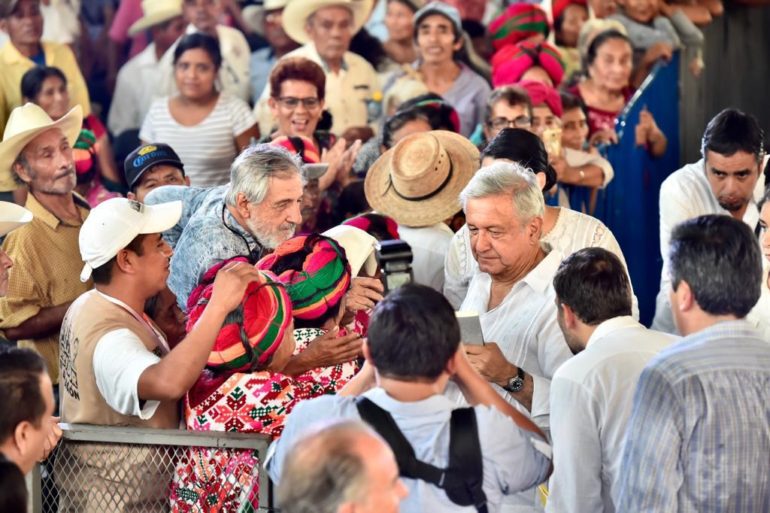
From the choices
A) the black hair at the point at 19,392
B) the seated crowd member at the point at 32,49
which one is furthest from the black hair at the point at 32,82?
the black hair at the point at 19,392

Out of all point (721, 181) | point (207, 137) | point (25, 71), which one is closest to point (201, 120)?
point (207, 137)

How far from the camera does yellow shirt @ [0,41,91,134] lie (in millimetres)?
7590

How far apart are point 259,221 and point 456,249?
877 mm

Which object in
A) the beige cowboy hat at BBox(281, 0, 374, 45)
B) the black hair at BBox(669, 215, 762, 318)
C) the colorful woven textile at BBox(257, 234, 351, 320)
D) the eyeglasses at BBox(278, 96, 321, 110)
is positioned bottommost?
the colorful woven textile at BBox(257, 234, 351, 320)

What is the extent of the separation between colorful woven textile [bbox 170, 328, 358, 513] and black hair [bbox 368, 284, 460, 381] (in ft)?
2.45

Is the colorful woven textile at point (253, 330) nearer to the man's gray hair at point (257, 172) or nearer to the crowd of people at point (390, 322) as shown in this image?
the crowd of people at point (390, 322)

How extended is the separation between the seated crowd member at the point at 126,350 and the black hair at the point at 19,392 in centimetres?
49

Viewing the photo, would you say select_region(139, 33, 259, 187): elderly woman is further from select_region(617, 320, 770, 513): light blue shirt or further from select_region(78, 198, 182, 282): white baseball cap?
select_region(617, 320, 770, 513): light blue shirt

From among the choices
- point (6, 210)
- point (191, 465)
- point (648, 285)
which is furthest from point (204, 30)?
point (191, 465)

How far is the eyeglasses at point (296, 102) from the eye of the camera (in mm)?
6812

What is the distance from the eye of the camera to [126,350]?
377 cm

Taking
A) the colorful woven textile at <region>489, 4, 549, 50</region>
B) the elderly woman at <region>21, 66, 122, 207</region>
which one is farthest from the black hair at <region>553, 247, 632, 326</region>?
the colorful woven textile at <region>489, 4, 549, 50</region>

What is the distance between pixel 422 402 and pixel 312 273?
112 cm

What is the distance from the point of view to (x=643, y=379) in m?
3.01
